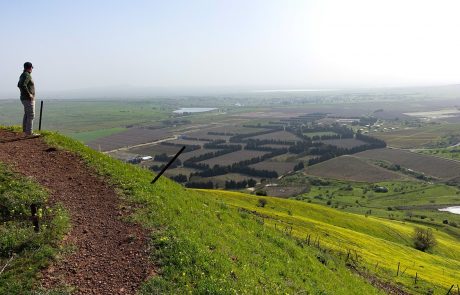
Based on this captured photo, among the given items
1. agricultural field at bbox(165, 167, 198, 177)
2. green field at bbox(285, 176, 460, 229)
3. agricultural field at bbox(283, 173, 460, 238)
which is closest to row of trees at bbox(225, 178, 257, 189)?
agricultural field at bbox(283, 173, 460, 238)

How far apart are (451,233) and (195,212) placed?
96821 mm

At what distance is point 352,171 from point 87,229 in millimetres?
179667

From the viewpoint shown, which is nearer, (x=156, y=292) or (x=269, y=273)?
(x=156, y=292)

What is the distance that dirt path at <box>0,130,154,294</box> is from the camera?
1547 cm

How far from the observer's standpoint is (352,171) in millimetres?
186500

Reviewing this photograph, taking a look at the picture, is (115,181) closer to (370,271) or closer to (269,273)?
(269,273)

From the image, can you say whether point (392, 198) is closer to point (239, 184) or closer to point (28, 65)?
point (239, 184)

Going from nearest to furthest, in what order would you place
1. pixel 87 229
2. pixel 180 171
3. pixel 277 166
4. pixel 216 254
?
pixel 87 229 < pixel 216 254 < pixel 180 171 < pixel 277 166

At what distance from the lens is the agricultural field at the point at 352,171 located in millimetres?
177000

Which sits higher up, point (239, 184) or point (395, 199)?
point (239, 184)

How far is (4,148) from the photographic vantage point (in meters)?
27.7

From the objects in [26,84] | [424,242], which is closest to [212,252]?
[26,84]

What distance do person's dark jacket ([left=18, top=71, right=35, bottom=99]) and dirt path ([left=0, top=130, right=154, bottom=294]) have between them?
3769mm

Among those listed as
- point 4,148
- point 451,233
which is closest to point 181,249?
point 4,148
